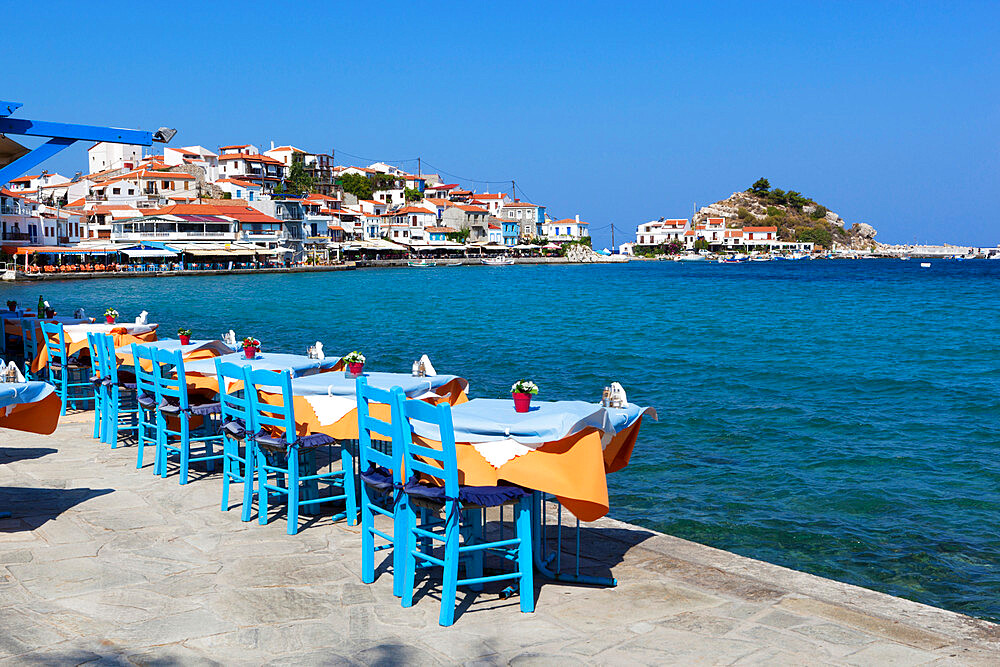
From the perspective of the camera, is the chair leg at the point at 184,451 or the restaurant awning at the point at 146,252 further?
the restaurant awning at the point at 146,252

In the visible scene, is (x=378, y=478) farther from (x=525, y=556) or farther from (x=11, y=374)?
(x=11, y=374)

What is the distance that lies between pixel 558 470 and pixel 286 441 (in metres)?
2.18

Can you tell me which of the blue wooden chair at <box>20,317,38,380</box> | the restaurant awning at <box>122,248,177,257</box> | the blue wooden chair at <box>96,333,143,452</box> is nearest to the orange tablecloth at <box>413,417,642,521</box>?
the blue wooden chair at <box>96,333,143,452</box>

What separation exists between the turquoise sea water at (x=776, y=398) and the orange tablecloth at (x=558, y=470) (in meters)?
2.92

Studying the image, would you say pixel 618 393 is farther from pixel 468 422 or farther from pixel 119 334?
pixel 119 334

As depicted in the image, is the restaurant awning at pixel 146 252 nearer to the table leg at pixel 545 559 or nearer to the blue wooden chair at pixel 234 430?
the blue wooden chair at pixel 234 430

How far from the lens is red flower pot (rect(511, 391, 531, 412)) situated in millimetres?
4969

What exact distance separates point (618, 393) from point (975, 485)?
19.8ft

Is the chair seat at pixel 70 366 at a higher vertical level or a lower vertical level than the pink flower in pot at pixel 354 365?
lower

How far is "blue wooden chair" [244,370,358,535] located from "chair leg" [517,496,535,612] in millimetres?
1422

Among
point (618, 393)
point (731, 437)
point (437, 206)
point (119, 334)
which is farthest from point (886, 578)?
point (437, 206)

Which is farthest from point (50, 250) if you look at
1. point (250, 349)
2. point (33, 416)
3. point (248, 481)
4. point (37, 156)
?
point (248, 481)

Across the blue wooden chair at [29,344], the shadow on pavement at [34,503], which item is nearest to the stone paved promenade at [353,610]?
the shadow on pavement at [34,503]

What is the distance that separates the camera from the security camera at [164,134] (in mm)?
7977
